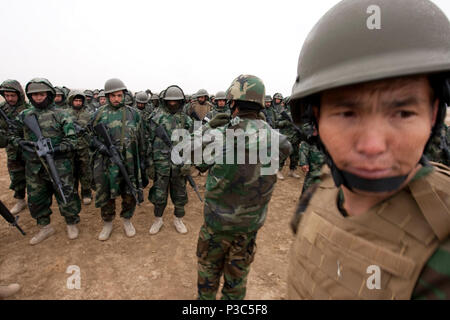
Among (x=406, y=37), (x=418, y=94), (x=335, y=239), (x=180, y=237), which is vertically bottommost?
(x=180, y=237)

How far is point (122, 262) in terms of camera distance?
12.4ft

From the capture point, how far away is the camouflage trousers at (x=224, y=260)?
246 centimetres

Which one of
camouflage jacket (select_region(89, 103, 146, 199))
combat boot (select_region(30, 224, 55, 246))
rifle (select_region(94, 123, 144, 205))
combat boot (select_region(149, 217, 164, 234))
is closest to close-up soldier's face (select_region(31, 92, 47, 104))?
camouflage jacket (select_region(89, 103, 146, 199))

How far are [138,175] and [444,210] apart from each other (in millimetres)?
4200

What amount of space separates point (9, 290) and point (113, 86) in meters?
3.28

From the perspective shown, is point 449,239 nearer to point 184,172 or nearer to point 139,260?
point 184,172

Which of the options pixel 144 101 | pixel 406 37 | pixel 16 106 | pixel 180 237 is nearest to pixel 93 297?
pixel 180 237

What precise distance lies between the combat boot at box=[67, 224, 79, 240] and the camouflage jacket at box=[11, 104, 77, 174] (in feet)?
3.83

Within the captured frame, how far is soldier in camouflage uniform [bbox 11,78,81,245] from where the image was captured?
12.6 feet

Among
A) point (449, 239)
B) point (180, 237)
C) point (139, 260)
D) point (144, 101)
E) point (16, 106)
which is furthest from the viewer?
point (144, 101)

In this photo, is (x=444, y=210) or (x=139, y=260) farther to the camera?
(x=139, y=260)

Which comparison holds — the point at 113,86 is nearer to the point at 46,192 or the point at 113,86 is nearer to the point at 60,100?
the point at 46,192

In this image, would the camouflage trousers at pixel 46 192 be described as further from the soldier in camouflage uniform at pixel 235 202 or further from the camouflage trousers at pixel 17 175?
the soldier in camouflage uniform at pixel 235 202

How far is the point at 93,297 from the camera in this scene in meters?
3.10
